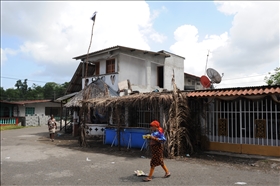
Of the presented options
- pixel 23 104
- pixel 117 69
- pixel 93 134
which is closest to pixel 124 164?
pixel 93 134

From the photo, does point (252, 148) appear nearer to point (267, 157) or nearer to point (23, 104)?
point (267, 157)

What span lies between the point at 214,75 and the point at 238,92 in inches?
143

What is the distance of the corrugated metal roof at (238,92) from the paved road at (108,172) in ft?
8.73

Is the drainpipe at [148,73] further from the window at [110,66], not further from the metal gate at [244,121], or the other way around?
the metal gate at [244,121]

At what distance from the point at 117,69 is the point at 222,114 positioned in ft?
24.0

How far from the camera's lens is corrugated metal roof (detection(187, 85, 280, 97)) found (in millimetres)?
8245

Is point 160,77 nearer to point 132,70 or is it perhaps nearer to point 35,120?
point 132,70

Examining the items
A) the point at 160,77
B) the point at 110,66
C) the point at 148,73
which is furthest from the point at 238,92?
the point at 160,77

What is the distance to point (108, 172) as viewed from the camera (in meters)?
7.27

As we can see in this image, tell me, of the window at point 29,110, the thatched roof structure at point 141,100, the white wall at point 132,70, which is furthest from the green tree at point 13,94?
the thatched roof structure at point 141,100

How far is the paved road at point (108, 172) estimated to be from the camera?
626 centimetres

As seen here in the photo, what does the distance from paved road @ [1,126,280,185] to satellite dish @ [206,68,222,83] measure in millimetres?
5650

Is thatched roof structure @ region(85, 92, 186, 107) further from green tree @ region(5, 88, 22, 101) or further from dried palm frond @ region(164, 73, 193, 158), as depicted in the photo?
green tree @ region(5, 88, 22, 101)

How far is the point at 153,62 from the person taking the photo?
17.2 m
